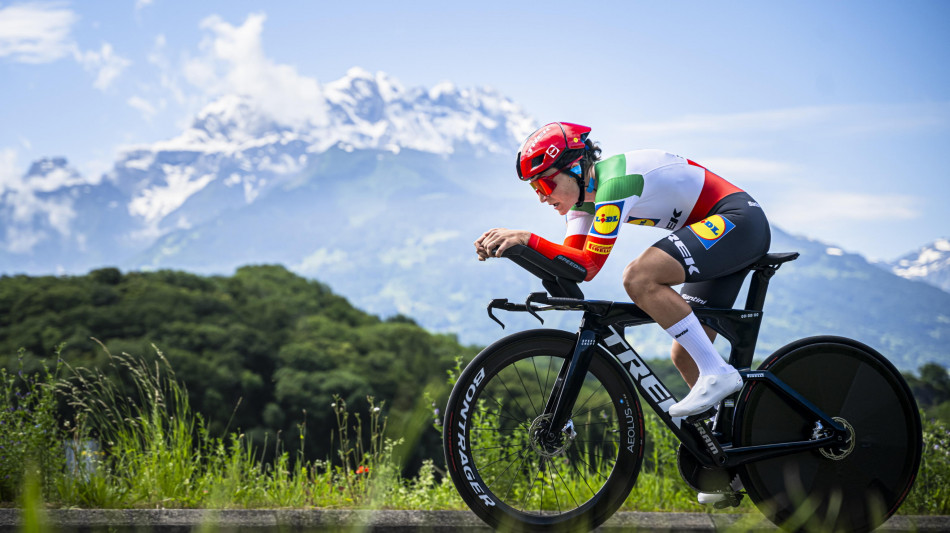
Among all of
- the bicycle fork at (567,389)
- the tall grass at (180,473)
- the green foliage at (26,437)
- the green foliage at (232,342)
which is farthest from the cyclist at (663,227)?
the green foliage at (232,342)

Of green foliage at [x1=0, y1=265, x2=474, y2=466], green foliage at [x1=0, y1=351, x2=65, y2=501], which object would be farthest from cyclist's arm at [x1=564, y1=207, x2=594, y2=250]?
green foliage at [x1=0, y1=265, x2=474, y2=466]

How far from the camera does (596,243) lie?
10.2 ft

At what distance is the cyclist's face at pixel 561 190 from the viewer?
3.37 m

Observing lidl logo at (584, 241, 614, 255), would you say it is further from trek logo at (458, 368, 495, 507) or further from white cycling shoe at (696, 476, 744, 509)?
white cycling shoe at (696, 476, 744, 509)

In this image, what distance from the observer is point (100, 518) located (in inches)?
123

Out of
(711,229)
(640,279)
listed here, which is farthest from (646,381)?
(711,229)

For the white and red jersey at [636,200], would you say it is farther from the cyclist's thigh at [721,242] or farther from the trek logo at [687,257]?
the trek logo at [687,257]

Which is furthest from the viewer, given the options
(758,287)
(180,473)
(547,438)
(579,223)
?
(180,473)

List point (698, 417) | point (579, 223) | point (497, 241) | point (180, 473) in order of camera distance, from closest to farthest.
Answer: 1. point (497, 241)
2. point (698, 417)
3. point (579, 223)
4. point (180, 473)

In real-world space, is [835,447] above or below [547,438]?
below

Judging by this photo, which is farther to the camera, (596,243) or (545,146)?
(545,146)

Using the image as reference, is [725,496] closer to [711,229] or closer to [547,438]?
[547,438]

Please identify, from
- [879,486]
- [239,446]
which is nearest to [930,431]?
[879,486]

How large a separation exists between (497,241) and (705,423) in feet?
4.34
